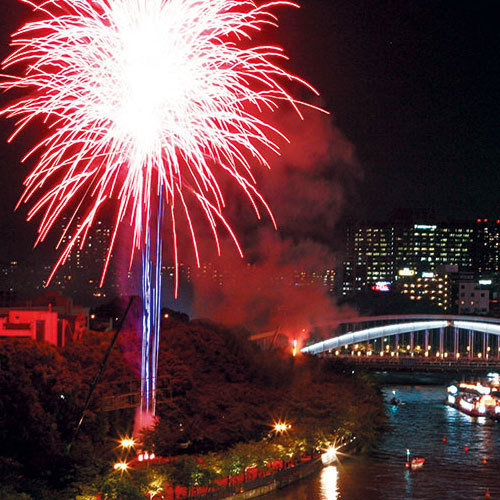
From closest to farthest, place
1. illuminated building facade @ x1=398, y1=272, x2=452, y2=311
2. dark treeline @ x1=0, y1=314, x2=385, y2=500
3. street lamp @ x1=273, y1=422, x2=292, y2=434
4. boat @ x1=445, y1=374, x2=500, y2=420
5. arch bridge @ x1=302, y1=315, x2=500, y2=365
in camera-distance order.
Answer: dark treeline @ x1=0, y1=314, x2=385, y2=500 < street lamp @ x1=273, y1=422, x2=292, y2=434 < boat @ x1=445, y1=374, x2=500, y2=420 < arch bridge @ x1=302, y1=315, x2=500, y2=365 < illuminated building facade @ x1=398, y1=272, x2=452, y2=311

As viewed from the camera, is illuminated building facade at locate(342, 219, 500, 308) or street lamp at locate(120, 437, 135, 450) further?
illuminated building facade at locate(342, 219, 500, 308)

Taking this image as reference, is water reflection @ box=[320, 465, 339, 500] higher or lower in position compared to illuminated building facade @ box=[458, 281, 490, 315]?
lower

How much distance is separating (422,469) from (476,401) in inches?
371

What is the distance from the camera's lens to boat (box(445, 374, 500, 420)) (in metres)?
24.6

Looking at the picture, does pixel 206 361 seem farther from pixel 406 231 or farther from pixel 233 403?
pixel 406 231

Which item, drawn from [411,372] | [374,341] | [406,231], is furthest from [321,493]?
[406,231]

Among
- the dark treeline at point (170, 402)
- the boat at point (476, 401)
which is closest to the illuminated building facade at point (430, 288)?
the boat at point (476, 401)

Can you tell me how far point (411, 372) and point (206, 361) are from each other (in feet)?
61.0

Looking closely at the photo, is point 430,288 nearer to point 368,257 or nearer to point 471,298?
point 471,298

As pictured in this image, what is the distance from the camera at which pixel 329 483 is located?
14.4m

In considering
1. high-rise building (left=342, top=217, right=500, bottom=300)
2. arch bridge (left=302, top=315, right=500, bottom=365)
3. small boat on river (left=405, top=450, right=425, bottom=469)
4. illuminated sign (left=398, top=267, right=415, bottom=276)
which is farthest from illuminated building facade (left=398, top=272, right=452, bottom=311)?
small boat on river (left=405, top=450, right=425, bottom=469)

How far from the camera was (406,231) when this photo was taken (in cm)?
7369

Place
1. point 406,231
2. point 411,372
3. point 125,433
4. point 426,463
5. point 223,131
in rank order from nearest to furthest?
point 223,131 → point 125,433 → point 426,463 → point 411,372 → point 406,231

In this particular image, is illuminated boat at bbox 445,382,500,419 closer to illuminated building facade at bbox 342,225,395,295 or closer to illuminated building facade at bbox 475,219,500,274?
illuminated building facade at bbox 342,225,395,295
